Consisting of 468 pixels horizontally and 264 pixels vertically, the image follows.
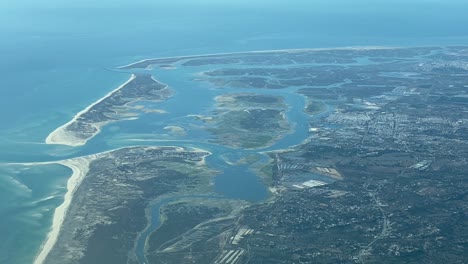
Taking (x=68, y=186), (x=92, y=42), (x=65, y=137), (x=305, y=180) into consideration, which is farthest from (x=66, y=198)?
(x=92, y=42)

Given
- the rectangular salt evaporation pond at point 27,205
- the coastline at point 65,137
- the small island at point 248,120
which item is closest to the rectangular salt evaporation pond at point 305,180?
the small island at point 248,120

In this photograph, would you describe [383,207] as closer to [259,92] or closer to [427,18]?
[259,92]

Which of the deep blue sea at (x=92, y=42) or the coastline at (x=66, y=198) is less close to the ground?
the deep blue sea at (x=92, y=42)

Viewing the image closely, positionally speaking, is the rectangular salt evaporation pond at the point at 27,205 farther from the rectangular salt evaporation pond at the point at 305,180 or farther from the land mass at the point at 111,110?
the rectangular salt evaporation pond at the point at 305,180

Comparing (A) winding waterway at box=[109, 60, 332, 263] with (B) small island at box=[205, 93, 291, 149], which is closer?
(A) winding waterway at box=[109, 60, 332, 263]

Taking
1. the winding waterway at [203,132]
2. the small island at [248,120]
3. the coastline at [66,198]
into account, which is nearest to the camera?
the coastline at [66,198]

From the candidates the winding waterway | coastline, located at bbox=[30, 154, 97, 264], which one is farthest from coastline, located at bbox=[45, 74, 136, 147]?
coastline, located at bbox=[30, 154, 97, 264]

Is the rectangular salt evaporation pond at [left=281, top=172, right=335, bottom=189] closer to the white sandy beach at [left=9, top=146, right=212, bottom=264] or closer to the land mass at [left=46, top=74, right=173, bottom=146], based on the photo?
the white sandy beach at [left=9, top=146, right=212, bottom=264]
